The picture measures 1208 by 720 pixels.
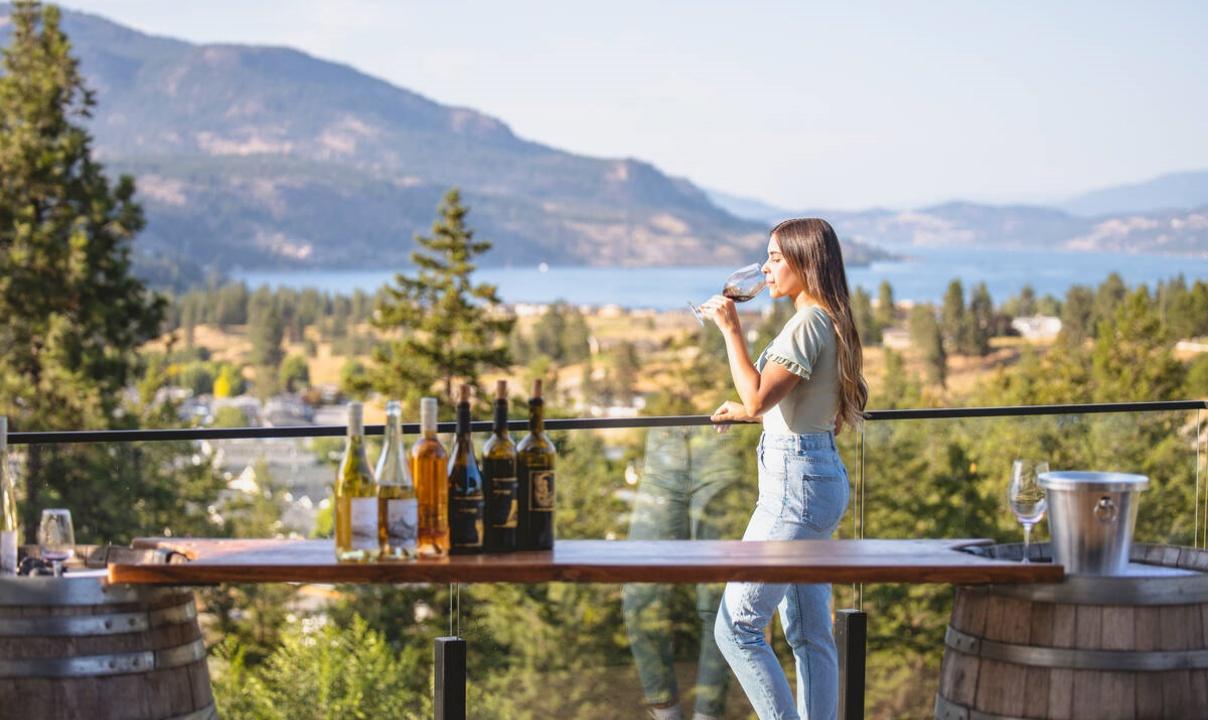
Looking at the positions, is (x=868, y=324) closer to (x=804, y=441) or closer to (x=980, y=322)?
(x=980, y=322)

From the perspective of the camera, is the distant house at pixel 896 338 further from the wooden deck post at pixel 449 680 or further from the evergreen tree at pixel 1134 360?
the wooden deck post at pixel 449 680

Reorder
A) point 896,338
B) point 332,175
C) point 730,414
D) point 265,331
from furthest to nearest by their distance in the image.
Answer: point 332,175 < point 265,331 < point 896,338 < point 730,414

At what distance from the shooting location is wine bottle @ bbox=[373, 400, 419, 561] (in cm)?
214

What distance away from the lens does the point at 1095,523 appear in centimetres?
219

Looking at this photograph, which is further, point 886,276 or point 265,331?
point 886,276

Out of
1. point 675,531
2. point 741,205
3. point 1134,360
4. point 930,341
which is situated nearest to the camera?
point 675,531

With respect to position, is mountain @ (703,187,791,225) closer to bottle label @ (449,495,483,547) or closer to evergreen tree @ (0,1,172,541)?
evergreen tree @ (0,1,172,541)

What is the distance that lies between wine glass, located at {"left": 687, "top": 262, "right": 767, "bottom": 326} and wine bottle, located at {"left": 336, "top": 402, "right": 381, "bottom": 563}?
2.81 ft

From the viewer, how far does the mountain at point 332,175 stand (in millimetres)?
78312

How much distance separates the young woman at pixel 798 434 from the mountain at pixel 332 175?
238 feet

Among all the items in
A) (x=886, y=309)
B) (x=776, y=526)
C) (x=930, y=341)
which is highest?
(x=886, y=309)

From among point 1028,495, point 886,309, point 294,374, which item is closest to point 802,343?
point 1028,495

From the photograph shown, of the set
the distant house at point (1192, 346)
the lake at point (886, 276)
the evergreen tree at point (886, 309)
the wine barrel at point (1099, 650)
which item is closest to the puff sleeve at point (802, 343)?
the wine barrel at point (1099, 650)

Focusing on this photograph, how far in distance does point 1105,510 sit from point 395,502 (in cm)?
110
